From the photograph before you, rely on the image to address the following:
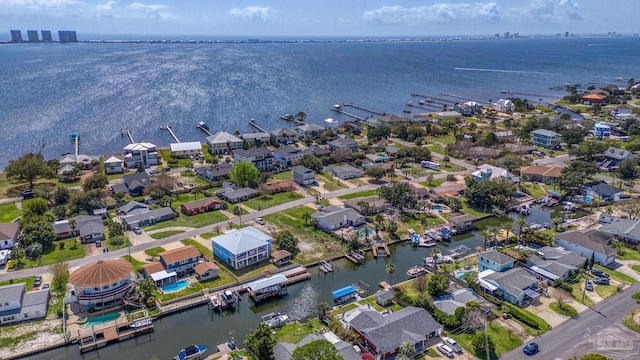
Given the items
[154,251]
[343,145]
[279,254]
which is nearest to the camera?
→ [279,254]

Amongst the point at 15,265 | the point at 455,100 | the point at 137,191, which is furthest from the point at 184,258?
the point at 455,100

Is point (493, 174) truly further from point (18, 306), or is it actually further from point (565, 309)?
point (18, 306)

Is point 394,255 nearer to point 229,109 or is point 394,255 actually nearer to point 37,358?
point 37,358

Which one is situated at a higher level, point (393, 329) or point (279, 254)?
point (393, 329)

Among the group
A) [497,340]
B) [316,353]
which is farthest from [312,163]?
[316,353]

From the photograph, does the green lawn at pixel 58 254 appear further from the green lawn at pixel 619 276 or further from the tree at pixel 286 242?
the green lawn at pixel 619 276

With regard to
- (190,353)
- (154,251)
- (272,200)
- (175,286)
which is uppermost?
(272,200)

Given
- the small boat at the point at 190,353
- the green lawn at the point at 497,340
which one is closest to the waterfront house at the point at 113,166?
the small boat at the point at 190,353
